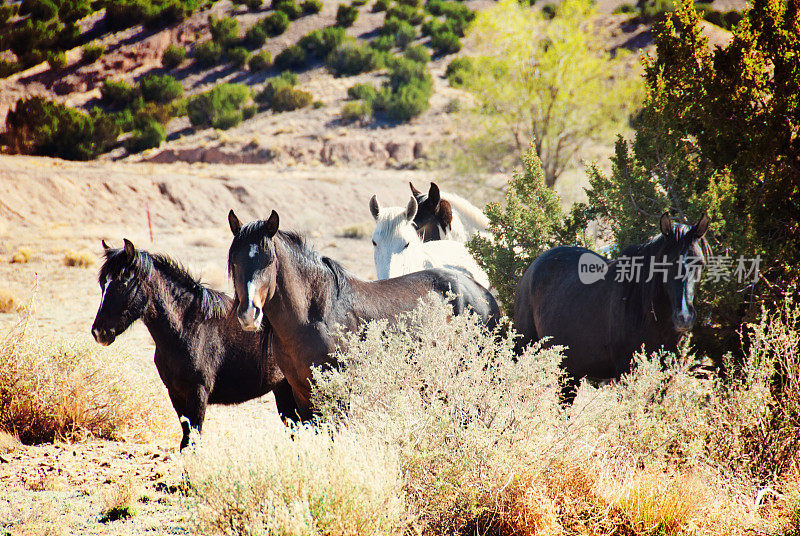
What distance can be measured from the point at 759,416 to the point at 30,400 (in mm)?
6164

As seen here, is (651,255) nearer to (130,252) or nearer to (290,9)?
(130,252)

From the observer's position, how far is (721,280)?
5.65m

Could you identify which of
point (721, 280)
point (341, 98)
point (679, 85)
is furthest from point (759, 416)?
point (341, 98)

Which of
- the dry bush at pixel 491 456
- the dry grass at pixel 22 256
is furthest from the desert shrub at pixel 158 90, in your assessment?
the dry bush at pixel 491 456

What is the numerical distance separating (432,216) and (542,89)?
16.7 metres

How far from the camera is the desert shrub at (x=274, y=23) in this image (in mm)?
59253

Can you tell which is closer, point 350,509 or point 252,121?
point 350,509

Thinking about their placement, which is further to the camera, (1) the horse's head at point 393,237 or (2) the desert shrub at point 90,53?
(2) the desert shrub at point 90,53

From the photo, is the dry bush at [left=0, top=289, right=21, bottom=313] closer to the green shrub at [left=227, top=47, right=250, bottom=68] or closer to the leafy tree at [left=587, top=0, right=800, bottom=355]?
the leafy tree at [left=587, top=0, right=800, bottom=355]

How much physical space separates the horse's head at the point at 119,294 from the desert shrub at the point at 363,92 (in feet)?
141

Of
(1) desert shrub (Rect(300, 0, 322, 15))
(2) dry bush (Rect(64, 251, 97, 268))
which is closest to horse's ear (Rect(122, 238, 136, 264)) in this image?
(2) dry bush (Rect(64, 251, 97, 268))

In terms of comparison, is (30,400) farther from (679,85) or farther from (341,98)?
(341,98)

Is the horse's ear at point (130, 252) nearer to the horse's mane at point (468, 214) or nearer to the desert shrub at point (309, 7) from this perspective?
the horse's mane at point (468, 214)

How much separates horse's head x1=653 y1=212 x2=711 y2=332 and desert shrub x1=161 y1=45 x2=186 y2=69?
181ft
